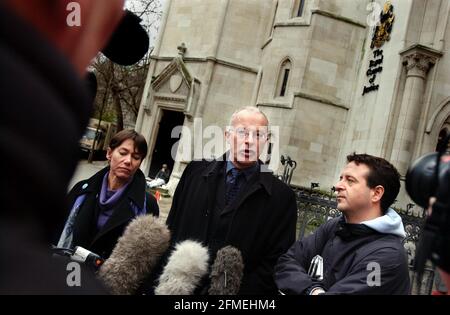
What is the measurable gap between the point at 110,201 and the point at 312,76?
14.0 m

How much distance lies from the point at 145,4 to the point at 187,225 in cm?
2178

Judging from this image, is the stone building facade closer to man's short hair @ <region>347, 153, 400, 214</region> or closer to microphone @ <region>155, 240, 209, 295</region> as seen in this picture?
man's short hair @ <region>347, 153, 400, 214</region>

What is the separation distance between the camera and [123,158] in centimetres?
340

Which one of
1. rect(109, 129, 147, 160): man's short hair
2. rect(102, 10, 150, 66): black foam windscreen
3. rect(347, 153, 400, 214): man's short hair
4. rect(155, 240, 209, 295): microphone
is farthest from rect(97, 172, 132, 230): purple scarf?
rect(102, 10, 150, 66): black foam windscreen

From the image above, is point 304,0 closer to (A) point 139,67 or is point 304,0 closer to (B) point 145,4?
(B) point 145,4

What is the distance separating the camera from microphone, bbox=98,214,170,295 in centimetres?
212

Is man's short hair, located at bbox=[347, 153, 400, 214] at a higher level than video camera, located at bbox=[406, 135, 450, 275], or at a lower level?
higher

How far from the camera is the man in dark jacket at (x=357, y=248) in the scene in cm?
233

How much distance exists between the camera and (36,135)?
0.41m

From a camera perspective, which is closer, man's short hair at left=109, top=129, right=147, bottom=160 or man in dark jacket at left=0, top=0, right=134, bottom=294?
man in dark jacket at left=0, top=0, right=134, bottom=294

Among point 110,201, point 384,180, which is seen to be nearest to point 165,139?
point 110,201

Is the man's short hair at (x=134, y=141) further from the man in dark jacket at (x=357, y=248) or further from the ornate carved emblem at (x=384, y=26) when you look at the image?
Result: the ornate carved emblem at (x=384, y=26)

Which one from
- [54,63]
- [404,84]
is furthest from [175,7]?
[54,63]
